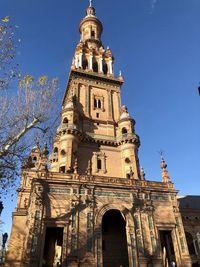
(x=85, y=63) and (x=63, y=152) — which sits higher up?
(x=85, y=63)

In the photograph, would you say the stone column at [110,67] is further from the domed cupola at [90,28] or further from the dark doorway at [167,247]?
the dark doorway at [167,247]

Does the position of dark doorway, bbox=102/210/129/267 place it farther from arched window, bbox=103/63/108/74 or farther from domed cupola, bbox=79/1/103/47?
domed cupola, bbox=79/1/103/47

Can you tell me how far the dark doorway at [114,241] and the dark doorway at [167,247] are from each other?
393cm

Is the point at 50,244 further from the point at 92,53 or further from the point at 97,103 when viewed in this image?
the point at 92,53

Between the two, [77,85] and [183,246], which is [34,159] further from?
[183,246]

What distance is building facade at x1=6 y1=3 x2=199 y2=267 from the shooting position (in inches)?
745

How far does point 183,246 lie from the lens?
21031mm

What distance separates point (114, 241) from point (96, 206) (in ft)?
15.6

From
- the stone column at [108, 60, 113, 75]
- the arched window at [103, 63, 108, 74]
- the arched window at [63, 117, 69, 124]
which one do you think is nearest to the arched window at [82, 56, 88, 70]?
the arched window at [103, 63, 108, 74]

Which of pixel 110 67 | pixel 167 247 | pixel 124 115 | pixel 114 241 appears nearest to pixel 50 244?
pixel 114 241

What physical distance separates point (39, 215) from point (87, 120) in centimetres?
1663

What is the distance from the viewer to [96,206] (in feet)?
68.4

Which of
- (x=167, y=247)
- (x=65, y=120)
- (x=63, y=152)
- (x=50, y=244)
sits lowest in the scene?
(x=167, y=247)

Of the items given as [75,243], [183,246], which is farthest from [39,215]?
[183,246]
